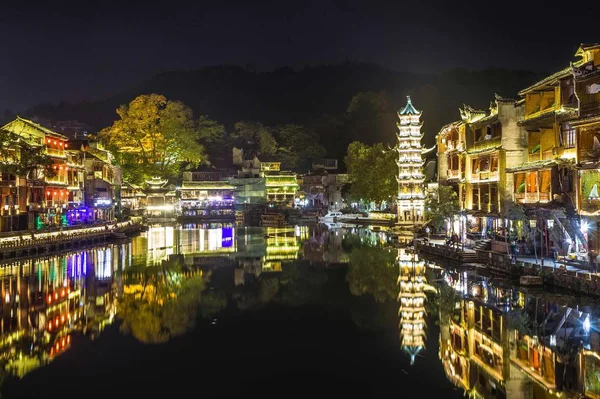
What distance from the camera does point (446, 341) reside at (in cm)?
1969

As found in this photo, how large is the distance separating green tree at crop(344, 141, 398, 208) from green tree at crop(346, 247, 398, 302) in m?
29.4

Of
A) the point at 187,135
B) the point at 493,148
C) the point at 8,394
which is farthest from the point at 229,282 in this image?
the point at 187,135

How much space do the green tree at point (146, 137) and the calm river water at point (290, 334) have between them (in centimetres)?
5457

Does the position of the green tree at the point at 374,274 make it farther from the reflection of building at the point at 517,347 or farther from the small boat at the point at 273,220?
the small boat at the point at 273,220

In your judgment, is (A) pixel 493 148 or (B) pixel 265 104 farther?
(B) pixel 265 104

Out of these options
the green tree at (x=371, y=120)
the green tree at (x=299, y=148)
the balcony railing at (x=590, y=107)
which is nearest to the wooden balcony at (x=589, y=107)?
the balcony railing at (x=590, y=107)

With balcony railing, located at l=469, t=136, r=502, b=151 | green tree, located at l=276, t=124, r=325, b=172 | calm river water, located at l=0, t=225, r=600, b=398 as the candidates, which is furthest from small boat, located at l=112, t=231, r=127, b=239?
green tree, located at l=276, t=124, r=325, b=172

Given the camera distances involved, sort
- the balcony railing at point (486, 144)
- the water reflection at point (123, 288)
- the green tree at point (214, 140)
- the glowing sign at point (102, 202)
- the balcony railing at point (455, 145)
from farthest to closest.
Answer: the green tree at point (214, 140) < the glowing sign at point (102, 202) < the balcony railing at point (455, 145) < the balcony railing at point (486, 144) < the water reflection at point (123, 288)

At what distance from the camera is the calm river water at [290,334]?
1581 centimetres

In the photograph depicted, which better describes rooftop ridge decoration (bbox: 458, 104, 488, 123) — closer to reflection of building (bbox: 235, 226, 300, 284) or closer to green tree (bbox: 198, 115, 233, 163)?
reflection of building (bbox: 235, 226, 300, 284)

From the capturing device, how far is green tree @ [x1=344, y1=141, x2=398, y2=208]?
74.2 metres

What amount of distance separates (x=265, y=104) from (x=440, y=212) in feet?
464

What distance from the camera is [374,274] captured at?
33.6 metres

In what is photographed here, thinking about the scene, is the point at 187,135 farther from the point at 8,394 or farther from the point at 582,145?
the point at 8,394
